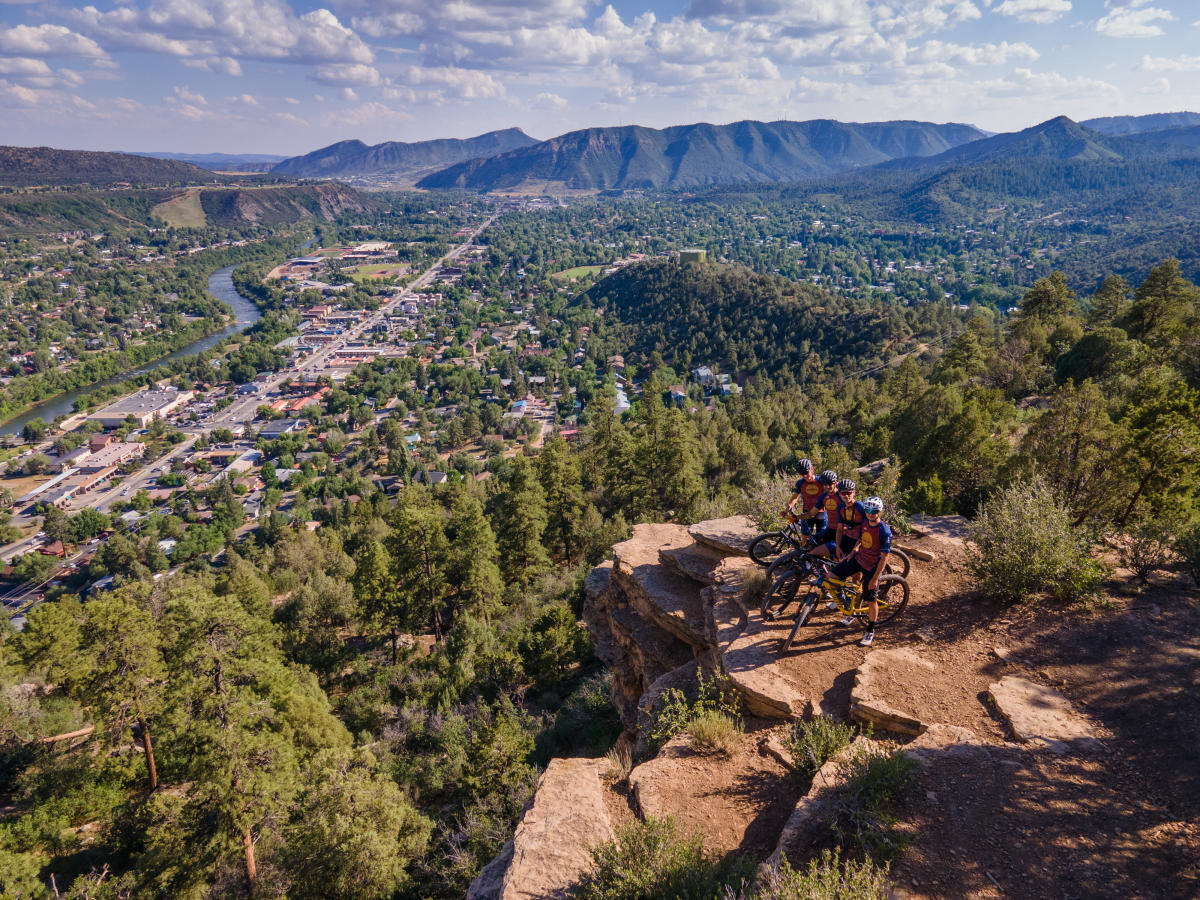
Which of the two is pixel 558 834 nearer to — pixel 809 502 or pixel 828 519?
pixel 828 519

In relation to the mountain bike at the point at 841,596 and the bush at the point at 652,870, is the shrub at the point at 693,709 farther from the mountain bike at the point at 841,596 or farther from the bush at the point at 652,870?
the bush at the point at 652,870

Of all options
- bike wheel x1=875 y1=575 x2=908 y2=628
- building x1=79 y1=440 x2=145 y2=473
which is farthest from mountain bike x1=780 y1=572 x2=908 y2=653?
building x1=79 y1=440 x2=145 y2=473

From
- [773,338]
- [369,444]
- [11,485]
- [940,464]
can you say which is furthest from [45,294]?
[940,464]

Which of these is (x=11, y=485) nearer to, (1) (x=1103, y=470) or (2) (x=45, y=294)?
(1) (x=1103, y=470)

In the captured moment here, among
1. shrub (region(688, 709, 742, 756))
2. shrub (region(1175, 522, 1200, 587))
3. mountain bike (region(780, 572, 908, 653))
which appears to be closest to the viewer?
shrub (region(688, 709, 742, 756))

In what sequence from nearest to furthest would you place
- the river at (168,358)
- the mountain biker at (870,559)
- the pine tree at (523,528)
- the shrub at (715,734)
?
the shrub at (715,734), the mountain biker at (870,559), the pine tree at (523,528), the river at (168,358)

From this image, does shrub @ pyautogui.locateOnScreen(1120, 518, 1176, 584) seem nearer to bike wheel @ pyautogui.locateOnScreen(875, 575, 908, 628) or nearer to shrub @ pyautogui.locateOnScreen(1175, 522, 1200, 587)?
shrub @ pyautogui.locateOnScreen(1175, 522, 1200, 587)

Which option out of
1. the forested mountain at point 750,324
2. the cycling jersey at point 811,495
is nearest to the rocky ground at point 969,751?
the cycling jersey at point 811,495
